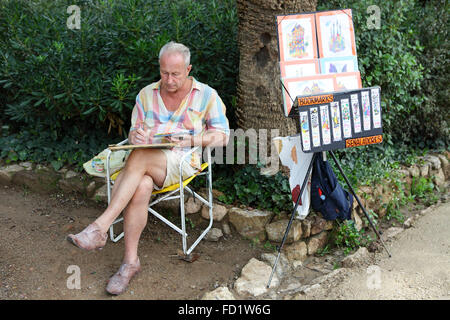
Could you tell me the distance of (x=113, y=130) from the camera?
15.2 ft

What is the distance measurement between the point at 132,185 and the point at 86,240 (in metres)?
0.46

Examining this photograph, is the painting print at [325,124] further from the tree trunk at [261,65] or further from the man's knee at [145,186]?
the man's knee at [145,186]

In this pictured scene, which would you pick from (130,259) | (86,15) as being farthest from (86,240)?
(86,15)

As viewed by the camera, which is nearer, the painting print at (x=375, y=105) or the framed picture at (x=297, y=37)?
the painting print at (x=375, y=105)

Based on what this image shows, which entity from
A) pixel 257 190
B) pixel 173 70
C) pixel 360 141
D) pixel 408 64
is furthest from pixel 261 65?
pixel 408 64

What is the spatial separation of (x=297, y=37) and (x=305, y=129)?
27.4 inches

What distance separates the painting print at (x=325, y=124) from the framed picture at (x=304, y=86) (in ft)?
0.80

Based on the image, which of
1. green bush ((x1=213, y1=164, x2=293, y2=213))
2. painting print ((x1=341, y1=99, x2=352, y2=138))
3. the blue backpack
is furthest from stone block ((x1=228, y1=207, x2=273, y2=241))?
painting print ((x1=341, y1=99, x2=352, y2=138))

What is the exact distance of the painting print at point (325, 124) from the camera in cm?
309

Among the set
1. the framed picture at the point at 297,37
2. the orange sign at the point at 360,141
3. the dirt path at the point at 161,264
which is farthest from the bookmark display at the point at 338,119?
the dirt path at the point at 161,264

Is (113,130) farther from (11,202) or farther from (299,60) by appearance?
(299,60)

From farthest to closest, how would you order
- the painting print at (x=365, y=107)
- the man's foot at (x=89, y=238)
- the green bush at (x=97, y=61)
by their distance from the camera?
the green bush at (x=97, y=61) → the painting print at (x=365, y=107) → the man's foot at (x=89, y=238)

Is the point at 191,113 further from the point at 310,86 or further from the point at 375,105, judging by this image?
the point at 375,105

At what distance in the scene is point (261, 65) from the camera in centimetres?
394
